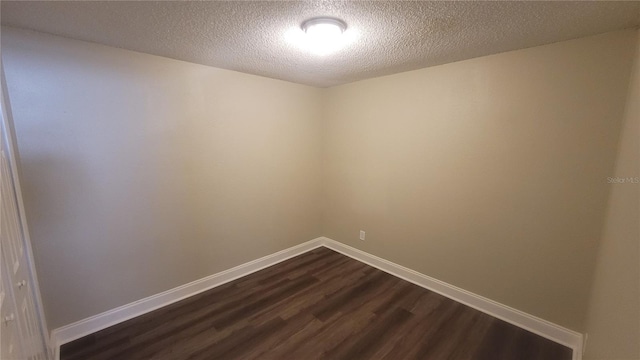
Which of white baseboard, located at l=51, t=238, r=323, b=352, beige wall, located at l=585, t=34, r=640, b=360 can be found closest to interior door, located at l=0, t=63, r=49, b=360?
white baseboard, located at l=51, t=238, r=323, b=352

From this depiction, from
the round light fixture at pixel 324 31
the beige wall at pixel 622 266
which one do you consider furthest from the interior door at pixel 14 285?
the beige wall at pixel 622 266

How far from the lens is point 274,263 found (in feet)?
10.2

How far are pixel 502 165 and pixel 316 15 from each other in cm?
182

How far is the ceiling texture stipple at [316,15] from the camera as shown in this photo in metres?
1.32

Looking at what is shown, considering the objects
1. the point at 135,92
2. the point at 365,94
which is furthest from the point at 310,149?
the point at 135,92

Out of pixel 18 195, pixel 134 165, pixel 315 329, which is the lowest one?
pixel 315 329

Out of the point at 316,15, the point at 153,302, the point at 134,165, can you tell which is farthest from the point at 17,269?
the point at 316,15

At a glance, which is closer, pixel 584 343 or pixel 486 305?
pixel 584 343

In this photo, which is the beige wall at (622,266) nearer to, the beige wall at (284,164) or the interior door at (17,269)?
the beige wall at (284,164)

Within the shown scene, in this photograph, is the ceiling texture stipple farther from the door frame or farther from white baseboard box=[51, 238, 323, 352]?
white baseboard box=[51, 238, 323, 352]

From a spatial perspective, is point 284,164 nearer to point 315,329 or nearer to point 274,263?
point 274,263

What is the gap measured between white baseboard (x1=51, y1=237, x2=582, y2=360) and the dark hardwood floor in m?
0.06

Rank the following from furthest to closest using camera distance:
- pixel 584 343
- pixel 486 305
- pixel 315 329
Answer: pixel 486 305 < pixel 315 329 < pixel 584 343

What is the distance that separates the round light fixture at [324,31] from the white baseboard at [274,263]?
2.34m
